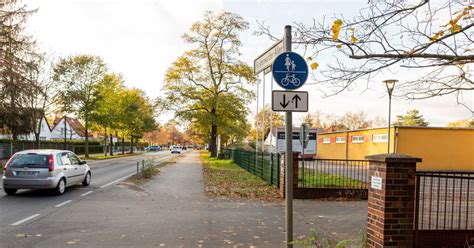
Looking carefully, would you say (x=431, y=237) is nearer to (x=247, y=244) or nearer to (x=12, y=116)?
(x=247, y=244)

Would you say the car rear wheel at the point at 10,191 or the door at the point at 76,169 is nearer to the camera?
the car rear wheel at the point at 10,191

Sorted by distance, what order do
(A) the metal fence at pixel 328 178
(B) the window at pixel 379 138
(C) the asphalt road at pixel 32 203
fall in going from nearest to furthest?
(C) the asphalt road at pixel 32 203
(A) the metal fence at pixel 328 178
(B) the window at pixel 379 138

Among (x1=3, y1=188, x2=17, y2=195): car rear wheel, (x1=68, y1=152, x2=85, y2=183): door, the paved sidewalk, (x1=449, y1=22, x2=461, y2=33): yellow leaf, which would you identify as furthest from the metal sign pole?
(x1=68, y1=152, x2=85, y2=183): door

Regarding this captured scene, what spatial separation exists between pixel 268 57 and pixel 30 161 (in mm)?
9265

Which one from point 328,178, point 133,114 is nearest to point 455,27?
→ point 328,178

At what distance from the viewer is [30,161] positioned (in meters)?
12.1

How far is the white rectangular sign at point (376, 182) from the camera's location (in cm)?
583

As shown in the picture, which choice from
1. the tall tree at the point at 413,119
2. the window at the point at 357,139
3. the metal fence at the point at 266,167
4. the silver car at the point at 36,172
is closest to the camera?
the silver car at the point at 36,172

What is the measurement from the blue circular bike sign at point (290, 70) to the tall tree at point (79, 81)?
34.0 metres

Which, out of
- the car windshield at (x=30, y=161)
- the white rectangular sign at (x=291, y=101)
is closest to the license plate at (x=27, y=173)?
the car windshield at (x=30, y=161)

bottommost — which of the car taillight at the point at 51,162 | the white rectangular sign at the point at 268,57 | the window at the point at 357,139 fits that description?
the car taillight at the point at 51,162

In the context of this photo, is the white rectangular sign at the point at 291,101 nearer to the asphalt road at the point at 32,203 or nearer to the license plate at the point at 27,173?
the asphalt road at the point at 32,203

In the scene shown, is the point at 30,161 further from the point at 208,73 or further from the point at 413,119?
the point at 413,119

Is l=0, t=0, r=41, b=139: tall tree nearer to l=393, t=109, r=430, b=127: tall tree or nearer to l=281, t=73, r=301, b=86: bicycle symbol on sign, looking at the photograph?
l=281, t=73, r=301, b=86: bicycle symbol on sign
